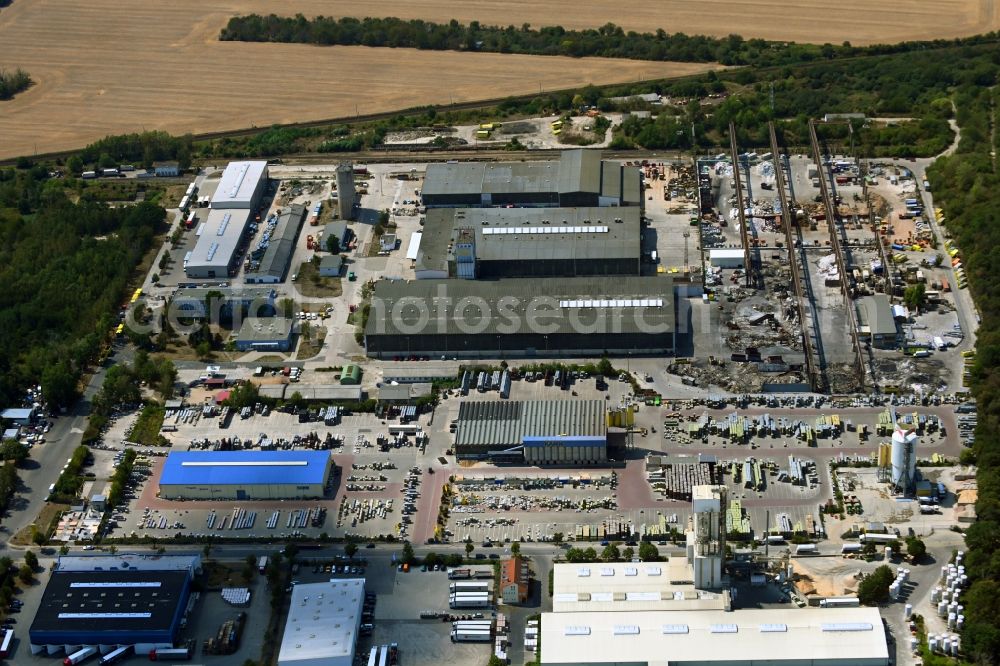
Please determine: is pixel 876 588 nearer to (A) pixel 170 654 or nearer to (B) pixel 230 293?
(A) pixel 170 654

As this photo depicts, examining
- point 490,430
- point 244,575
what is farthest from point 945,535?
point 244,575

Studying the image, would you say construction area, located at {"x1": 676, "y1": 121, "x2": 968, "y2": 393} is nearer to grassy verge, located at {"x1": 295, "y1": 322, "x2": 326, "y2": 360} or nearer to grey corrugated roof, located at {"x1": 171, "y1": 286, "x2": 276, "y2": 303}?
grassy verge, located at {"x1": 295, "y1": 322, "x2": 326, "y2": 360}

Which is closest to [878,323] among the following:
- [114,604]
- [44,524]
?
[114,604]

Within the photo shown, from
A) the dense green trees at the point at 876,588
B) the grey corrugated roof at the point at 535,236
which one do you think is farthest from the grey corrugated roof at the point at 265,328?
the dense green trees at the point at 876,588

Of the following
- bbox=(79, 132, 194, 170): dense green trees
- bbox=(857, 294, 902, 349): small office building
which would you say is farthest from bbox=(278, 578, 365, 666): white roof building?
bbox=(79, 132, 194, 170): dense green trees

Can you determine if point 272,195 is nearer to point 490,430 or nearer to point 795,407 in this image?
point 490,430

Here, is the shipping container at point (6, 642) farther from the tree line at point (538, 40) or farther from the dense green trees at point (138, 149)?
the tree line at point (538, 40)

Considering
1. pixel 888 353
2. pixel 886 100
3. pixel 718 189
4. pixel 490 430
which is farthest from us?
pixel 886 100
